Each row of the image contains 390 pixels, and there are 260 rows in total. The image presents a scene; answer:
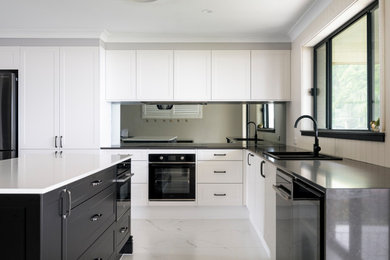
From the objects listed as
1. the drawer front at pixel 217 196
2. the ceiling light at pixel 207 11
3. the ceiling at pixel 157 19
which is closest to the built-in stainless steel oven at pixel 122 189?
the drawer front at pixel 217 196

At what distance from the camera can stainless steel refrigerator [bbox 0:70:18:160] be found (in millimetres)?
3934

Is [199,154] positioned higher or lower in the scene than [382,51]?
lower

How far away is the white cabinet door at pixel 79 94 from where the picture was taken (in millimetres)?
3986

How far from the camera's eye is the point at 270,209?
2.52 meters

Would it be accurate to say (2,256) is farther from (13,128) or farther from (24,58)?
(24,58)

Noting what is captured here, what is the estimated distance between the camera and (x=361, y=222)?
1.32 meters

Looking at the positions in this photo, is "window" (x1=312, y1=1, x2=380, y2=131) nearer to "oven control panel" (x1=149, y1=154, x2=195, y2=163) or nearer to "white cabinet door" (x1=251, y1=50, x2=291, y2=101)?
"white cabinet door" (x1=251, y1=50, x2=291, y2=101)

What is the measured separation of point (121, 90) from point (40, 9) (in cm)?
132

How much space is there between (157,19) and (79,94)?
4.55 ft

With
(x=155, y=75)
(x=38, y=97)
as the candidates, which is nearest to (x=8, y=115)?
(x=38, y=97)

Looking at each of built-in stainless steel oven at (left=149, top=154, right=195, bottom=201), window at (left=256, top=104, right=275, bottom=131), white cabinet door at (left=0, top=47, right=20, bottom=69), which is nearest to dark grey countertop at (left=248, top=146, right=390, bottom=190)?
built-in stainless steel oven at (left=149, top=154, right=195, bottom=201)

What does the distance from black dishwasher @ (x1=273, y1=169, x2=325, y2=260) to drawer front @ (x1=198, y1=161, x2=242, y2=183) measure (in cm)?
178

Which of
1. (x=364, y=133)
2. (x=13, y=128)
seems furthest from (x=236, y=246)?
(x=13, y=128)

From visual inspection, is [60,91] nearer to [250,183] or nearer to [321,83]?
[250,183]
